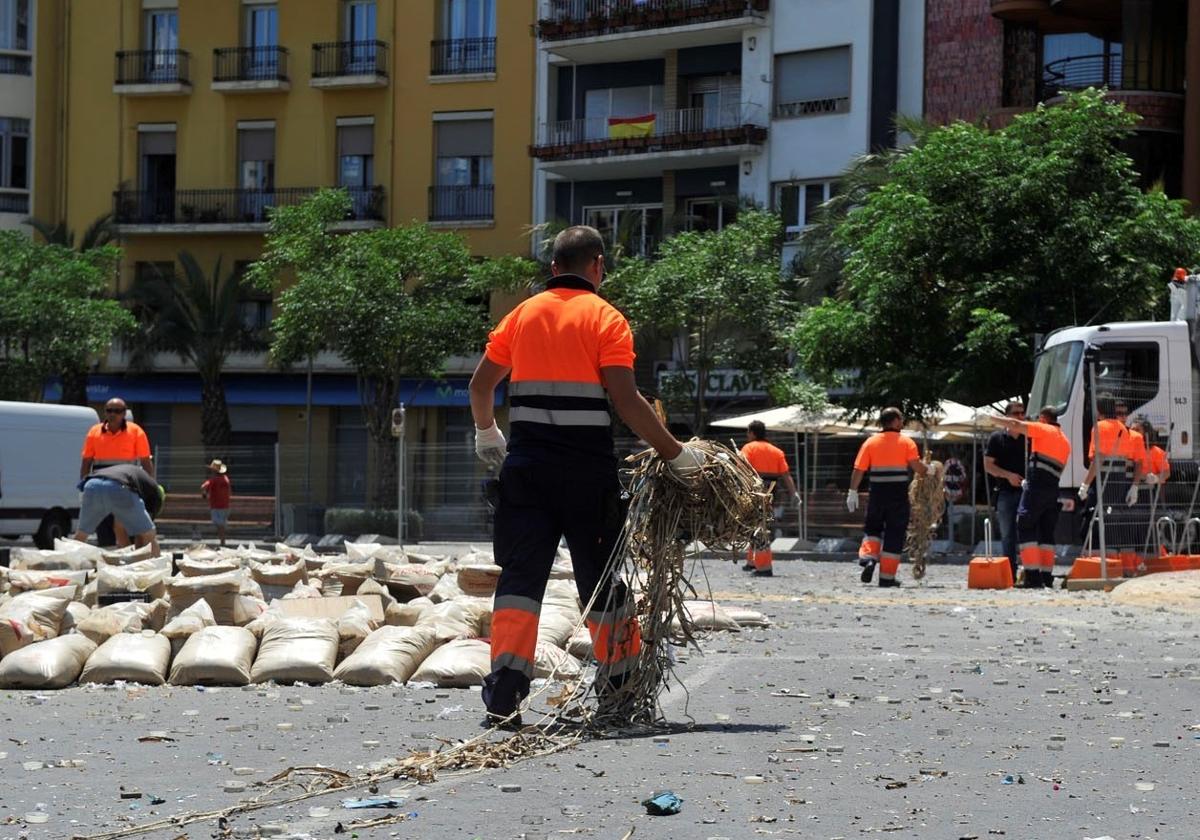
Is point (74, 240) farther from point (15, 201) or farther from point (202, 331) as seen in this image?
point (202, 331)

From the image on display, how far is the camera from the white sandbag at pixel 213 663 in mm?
9539

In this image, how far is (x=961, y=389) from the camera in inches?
1228

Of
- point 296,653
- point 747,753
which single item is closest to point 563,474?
point 747,753

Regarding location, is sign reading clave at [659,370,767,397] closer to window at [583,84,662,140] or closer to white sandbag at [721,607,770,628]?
window at [583,84,662,140]

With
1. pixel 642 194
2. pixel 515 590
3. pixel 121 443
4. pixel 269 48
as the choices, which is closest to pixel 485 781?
pixel 515 590

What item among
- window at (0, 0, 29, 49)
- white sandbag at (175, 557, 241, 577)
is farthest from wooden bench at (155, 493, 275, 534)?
white sandbag at (175, 557, 241, 577)

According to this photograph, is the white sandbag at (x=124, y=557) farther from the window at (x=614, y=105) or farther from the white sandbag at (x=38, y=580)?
the window at (x=614, y=105)

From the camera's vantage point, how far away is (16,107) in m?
52.7

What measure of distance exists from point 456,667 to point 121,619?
2.04m

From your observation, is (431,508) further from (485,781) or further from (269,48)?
(485,781)

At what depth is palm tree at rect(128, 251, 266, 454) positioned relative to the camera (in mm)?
48469

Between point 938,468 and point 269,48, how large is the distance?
33.6 meters

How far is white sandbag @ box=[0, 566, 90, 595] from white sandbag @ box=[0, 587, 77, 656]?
1016mm

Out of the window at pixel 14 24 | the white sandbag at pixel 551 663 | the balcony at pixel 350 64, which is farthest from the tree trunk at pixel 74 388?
the white sandbag at pixel 551 663
